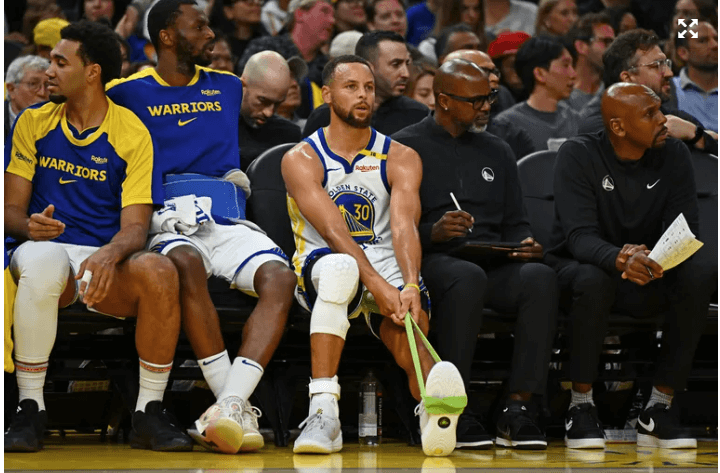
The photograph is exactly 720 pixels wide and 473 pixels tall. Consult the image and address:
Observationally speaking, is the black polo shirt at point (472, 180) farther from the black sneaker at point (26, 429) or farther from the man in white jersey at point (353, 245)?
the black sneaker at point (26, 429)

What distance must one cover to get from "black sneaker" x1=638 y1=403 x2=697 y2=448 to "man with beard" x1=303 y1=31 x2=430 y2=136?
211cm

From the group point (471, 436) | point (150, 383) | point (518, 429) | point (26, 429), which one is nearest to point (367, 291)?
point (471, 436)

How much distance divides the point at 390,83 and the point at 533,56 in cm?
150

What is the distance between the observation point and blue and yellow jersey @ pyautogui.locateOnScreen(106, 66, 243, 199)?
195 inches

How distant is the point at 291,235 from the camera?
16.8 feet

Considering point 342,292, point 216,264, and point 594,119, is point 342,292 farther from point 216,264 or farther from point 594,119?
point 594,119

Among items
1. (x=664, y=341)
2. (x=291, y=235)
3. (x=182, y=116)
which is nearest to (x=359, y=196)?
(x=291, y=235)

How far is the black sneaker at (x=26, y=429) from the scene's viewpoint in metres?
4.18

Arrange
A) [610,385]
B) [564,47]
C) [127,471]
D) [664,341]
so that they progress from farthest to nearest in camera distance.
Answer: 1. [564,47]
2. [610,385]
3. [664,341]
4. [127,471]

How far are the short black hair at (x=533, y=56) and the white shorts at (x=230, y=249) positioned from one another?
3.16 metres

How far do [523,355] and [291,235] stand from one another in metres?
1.18

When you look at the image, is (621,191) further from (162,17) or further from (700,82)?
(700,82)

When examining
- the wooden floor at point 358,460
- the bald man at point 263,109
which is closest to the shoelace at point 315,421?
the wooden floor at point 358,460

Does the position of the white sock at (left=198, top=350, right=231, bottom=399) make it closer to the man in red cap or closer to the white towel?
the white towel
